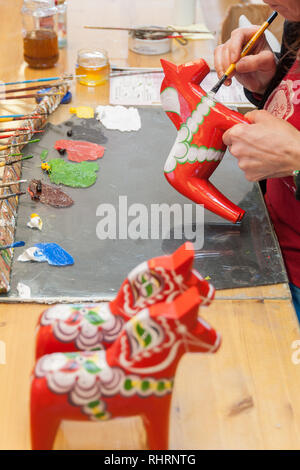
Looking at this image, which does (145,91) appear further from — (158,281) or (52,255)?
(158,281)

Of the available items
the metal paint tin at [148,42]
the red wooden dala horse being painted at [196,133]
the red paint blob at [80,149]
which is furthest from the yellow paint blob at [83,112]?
the metal paint tin at [148,42]

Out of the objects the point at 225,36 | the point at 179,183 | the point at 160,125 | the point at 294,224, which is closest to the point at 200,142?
the point at 179,183

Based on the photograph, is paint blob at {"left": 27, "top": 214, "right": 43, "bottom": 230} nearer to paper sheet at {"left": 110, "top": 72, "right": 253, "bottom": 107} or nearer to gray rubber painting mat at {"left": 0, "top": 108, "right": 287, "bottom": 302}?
gray rubber painting mat at {"left": 0, "top": 108, "right": 287, "bottom": 302}

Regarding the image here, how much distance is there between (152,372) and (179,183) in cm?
59

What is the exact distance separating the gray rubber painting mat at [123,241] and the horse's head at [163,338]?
0.34 metres

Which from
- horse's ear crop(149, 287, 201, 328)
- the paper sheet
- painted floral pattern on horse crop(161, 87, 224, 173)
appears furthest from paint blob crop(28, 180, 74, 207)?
horse's ear crop(149, 287, 201, 328)

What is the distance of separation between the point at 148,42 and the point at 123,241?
1043 millimetres

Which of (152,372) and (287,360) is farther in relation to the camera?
(287,360)

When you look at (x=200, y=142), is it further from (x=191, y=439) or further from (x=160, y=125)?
(x=191, y=439)

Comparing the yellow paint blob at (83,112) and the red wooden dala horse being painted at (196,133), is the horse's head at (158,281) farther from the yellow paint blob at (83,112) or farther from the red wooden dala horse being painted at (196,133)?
the yellow paint blob at (83,112)

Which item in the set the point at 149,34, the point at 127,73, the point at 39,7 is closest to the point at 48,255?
the point at 127,73

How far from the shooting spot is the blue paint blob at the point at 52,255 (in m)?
1.06

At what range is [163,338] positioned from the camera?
65 cm

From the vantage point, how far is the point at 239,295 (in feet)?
3.37
